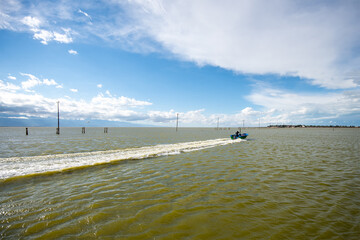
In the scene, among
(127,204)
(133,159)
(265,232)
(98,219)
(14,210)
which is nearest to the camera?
(265,232)

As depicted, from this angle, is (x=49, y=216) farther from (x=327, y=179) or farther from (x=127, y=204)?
(x=327, y=179)

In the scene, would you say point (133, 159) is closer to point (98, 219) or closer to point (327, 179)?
point (98, 219)

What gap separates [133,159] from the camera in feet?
47.3

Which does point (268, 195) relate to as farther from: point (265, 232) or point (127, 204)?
point (127, 204)

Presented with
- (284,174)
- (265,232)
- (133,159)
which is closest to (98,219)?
(265,232)

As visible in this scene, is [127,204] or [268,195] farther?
[268,195]

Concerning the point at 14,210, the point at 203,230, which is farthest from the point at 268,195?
the point at 14,210

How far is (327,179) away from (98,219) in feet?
40.1

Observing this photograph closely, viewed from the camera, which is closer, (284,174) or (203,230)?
(203,230)

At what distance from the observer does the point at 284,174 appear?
406 inches

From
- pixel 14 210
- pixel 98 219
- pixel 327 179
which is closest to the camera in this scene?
pixel 98 219

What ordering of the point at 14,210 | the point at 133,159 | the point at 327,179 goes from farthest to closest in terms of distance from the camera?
the point at 133,159
the point at 327,179
the point at 14,210

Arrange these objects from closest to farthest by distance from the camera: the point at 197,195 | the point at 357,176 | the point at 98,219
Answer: the point at 98,219, the point at 197,195, the point at 357,176

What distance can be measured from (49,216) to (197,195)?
5.53 meters
